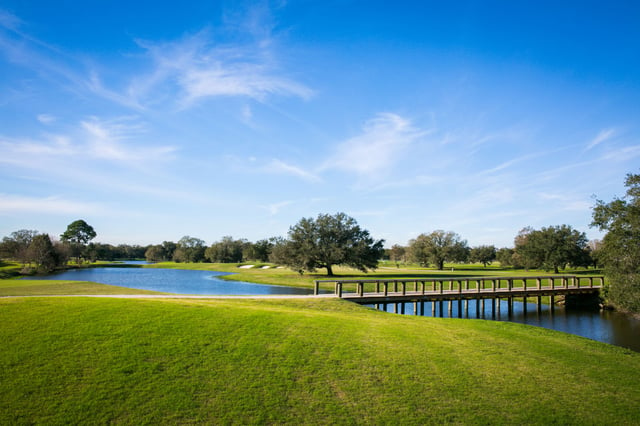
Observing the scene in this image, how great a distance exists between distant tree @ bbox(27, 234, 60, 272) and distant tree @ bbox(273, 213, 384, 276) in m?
49.1

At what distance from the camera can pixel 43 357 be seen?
9.09 m

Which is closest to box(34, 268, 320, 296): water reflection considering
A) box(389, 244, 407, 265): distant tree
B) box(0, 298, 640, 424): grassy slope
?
box(0, 298, 640, 424): grassy slope

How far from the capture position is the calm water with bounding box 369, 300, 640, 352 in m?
23.1

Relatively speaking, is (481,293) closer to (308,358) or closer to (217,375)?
(308,358)

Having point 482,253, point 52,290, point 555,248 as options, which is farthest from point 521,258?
point 52,290

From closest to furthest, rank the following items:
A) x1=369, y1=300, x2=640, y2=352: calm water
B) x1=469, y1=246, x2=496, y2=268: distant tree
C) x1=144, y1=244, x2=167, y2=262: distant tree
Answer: x1=369, y1=300, x2=640, y2=352: calm water → x1=469, y1=246, x2=496, y2=268: distant tree → x1=144, y1=244, x2=167, y2=262: distant tree

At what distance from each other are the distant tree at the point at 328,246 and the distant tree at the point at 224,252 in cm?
6878

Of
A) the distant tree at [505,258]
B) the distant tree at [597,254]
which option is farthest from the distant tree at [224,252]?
the distant tree at [597,254]

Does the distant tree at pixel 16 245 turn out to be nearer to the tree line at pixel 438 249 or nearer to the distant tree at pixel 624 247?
the tree line at pixel 438 249

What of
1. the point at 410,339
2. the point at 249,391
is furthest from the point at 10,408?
the point at 410,339

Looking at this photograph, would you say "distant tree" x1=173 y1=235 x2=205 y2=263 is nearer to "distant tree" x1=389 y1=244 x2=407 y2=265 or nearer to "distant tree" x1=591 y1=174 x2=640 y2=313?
"distant tree" x1=389 y1=244 x2=407 y2=265

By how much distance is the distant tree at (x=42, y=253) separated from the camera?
2862 inches

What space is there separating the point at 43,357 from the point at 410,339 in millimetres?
10682

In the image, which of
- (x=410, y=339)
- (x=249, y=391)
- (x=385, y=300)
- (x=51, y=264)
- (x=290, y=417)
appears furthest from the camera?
(x=51, y=264)
